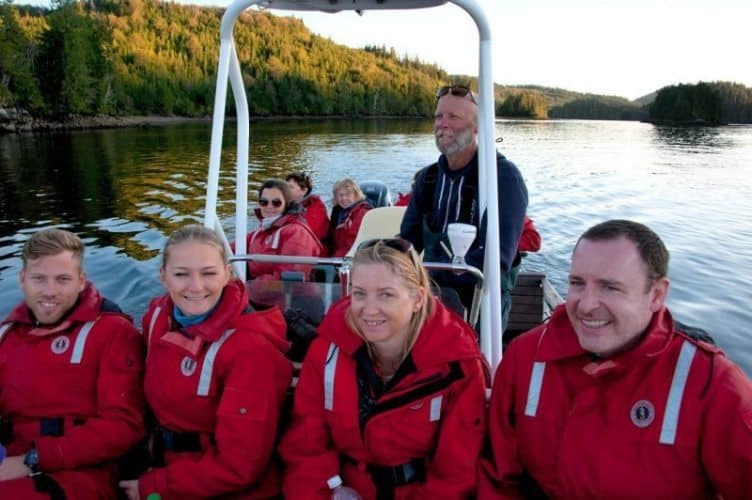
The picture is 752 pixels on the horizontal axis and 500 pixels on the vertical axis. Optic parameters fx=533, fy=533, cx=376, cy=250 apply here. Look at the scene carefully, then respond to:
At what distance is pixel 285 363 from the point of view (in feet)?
7.54

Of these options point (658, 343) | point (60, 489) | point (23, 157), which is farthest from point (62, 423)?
point (23, 157)

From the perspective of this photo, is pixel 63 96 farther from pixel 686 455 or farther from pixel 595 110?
pixel 595 110

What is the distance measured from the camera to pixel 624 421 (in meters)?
1.70

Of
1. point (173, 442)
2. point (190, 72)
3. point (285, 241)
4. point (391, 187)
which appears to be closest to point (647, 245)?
point (173, 442)

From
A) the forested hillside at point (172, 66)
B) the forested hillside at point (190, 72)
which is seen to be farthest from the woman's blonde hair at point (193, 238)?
the forested hillside at point (172, 66)

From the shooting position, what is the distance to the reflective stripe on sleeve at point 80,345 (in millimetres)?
2316

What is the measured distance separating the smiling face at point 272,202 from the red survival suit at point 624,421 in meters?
3.85

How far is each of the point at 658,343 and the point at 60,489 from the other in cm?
227

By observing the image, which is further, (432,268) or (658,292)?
(432,268)

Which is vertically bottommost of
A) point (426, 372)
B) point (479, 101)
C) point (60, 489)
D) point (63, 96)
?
point (60, 489)

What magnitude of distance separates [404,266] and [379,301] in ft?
0.54

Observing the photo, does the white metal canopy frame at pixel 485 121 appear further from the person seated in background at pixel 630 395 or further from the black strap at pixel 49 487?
the black strap at pixel 49 487

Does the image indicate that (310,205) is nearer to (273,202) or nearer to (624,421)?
(273,202)

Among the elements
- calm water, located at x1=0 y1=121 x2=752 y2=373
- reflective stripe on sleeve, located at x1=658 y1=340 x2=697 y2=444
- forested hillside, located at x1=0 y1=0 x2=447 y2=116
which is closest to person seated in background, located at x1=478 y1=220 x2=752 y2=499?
reflective stripe on sleeve, located at x1=658 y1=340 x2=697 y2=444
